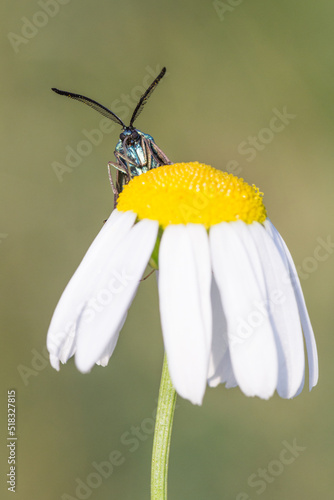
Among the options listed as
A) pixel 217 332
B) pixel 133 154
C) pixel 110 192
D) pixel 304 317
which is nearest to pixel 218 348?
pixel 217 332

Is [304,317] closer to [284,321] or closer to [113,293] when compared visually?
[284,321]

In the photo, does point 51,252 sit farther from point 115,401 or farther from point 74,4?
point 74,4

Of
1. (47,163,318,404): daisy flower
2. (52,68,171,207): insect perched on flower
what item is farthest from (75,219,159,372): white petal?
(52,68,171,207): insect perched on flower

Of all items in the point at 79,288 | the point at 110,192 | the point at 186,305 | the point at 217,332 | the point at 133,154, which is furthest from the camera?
the point at 110,192

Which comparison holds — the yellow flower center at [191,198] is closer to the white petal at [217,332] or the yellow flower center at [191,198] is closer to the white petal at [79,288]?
the white petal at [79,288]

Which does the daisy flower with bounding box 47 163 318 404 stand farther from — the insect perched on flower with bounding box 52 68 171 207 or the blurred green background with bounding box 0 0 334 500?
the blurred green background with bounding box 0 0 334 500

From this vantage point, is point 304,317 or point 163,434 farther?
point 304,317

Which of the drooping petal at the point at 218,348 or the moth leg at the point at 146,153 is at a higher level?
the moth leg at the point at 146,153

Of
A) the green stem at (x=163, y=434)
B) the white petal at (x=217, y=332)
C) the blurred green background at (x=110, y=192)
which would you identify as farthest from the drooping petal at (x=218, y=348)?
the blurred green background at (x=110, y=192)
